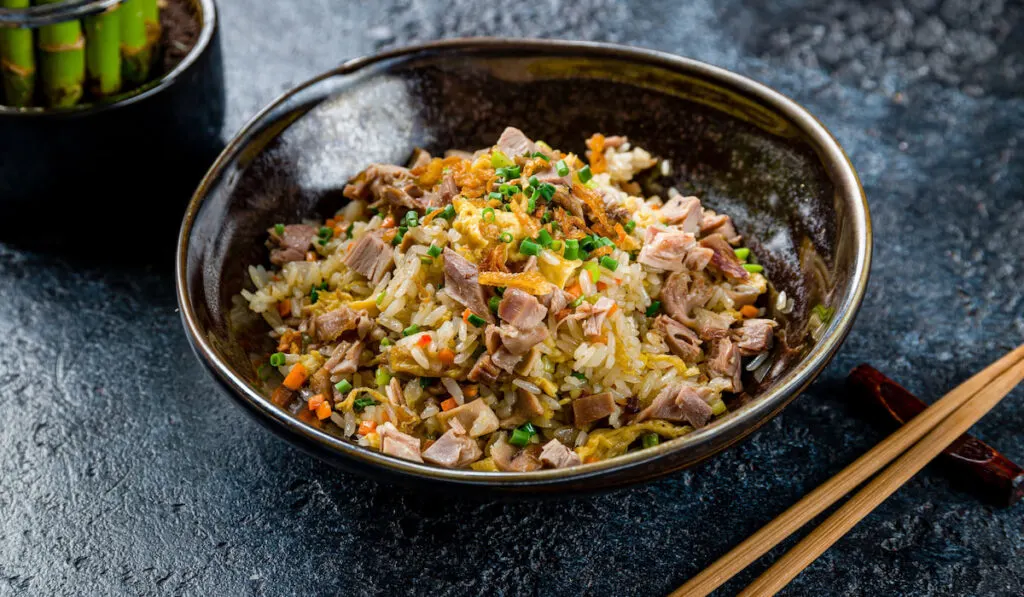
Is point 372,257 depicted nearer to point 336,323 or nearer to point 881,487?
point 336,323

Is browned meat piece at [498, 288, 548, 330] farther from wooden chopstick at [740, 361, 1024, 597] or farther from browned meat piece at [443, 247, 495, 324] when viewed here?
wooden chopstick at [740, 361, 1024, 597]

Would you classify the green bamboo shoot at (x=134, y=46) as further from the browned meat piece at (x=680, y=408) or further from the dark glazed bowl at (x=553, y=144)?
the browned meat piece at (x=680, y=408)

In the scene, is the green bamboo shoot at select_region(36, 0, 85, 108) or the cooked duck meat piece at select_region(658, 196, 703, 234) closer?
the cooked duck meat piece at select_region(658, 196, 703, 234)

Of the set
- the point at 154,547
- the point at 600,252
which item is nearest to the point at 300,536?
the point at 154,547

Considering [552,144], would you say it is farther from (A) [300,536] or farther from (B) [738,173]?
(A) [300,536]

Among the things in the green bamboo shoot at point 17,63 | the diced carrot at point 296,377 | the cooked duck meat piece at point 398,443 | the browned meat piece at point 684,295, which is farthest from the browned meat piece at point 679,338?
the green bamboo shoot at point 17,63

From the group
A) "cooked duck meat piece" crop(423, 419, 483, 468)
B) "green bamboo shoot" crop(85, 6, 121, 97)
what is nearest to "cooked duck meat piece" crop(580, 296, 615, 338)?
"cooked duck meat piece" crop(423, 419, 483, 468)
